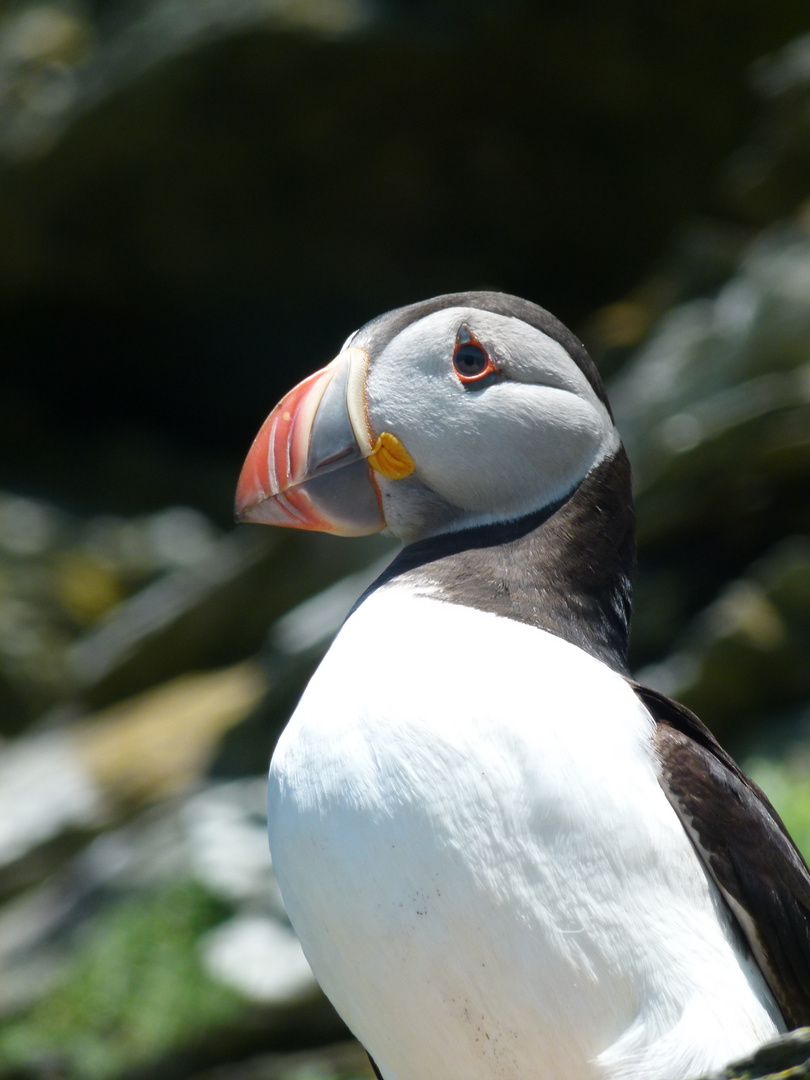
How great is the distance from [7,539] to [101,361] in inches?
91.3

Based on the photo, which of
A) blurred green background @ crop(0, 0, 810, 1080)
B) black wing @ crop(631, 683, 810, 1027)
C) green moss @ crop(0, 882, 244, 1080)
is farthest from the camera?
blurred green background @ crop(0, 0, 810, 1080)

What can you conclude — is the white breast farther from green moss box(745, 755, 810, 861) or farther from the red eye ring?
green moss box(745, 755, 810, 861)

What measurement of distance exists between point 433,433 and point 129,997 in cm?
417

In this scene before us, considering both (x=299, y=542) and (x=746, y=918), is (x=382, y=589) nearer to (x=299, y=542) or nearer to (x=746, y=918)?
(x=746, y=918)

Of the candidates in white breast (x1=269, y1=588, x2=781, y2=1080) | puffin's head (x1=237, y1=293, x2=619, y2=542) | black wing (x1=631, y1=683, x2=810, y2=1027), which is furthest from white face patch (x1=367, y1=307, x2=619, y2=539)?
black wing (x1=631, y1=683, x2=810, y2=1027)

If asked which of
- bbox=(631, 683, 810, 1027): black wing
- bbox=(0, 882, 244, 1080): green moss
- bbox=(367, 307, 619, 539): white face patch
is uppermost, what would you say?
bbox=(367, 307, 619, 539): white face patch

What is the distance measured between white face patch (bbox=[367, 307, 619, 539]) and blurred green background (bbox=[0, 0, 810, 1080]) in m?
2.71

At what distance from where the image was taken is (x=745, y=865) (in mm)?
2305

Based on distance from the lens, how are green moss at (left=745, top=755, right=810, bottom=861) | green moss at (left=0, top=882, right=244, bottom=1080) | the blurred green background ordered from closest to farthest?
green moss at (left=745, top=755, right=810, bottom=861) < green moss at (left=0, top=882, right=244, bottom=1080) < the blurred green background

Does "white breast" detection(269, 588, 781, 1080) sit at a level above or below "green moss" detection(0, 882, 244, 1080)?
above

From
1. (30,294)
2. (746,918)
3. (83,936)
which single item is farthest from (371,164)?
(746,918)

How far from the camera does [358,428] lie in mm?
2623

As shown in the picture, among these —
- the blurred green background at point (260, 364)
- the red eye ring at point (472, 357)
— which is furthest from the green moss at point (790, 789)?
the red eye ring at point (472, 357)

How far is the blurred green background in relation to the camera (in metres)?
5.89
